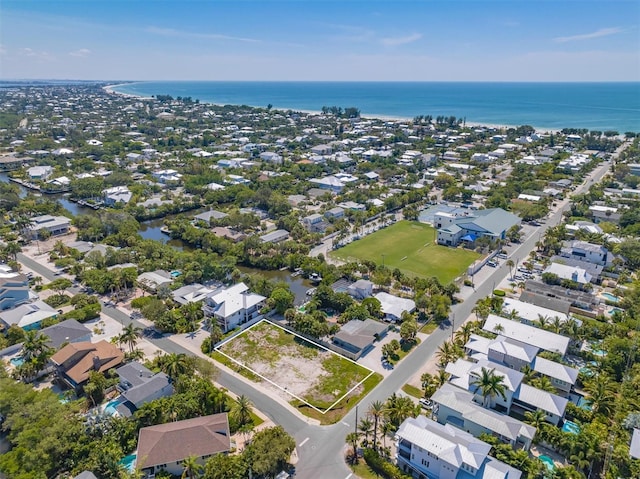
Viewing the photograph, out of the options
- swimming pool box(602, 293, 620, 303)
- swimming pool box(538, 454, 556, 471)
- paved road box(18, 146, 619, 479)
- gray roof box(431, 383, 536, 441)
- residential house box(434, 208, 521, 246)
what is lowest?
paved road box(18, 146, 619, 479)

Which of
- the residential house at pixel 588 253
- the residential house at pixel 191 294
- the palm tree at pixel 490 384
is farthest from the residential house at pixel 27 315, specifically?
the residential house at pixel 588 253

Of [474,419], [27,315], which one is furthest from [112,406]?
[474,419]

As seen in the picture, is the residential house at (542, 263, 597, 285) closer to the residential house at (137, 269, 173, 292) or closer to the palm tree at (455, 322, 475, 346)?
the palm tree at (455, 322, 475, 346)

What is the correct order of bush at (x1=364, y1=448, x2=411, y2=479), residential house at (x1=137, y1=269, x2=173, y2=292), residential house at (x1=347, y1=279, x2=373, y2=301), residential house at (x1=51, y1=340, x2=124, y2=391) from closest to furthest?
bush at (x1=364, y1=448, x2=411, y2=479) → residential house at (x1=51, y1=340, x2=124, y2=391) → residential house at (x1=347, y1=279, x2=373, y2=301) → residential house at (x1=137, y1=269, x2=173, y2=292)

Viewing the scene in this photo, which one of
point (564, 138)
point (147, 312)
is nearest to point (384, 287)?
point (147, 312)

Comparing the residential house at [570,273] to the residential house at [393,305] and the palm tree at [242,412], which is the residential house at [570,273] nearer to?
the residential house at [393,305]

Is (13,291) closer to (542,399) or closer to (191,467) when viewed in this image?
(191,467)

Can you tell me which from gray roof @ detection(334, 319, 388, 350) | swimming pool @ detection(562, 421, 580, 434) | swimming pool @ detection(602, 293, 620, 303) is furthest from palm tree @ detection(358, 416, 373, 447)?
swimming pool @ detection(602, 293, 620, 303)
